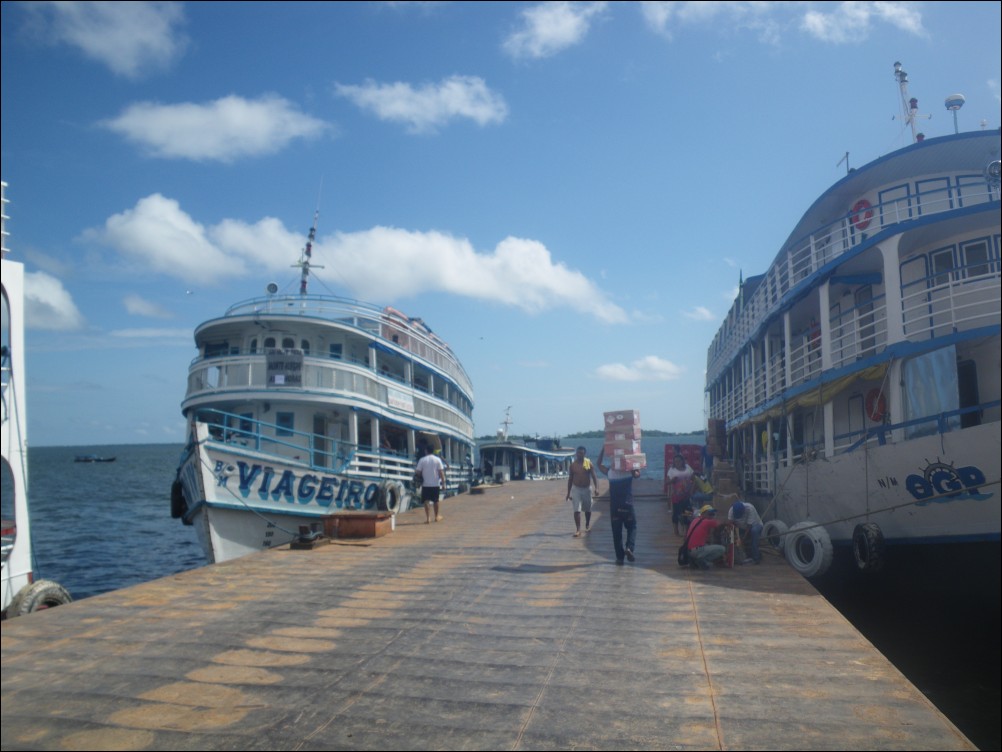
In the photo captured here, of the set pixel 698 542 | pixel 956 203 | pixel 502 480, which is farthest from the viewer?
pixel 502 480

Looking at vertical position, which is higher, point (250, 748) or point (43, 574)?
point (250, 748)

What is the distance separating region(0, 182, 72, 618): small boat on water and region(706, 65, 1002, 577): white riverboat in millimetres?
10637

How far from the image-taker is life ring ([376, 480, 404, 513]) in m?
17.4

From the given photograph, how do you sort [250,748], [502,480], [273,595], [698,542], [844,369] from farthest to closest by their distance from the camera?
[502,480]
[844,369]
[698,542]
[273,595]
[250,748]

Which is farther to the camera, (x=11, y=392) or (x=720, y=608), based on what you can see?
(x=11, y=392)

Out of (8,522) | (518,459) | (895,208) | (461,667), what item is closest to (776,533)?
(895,208)

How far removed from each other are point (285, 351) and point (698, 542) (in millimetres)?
10861

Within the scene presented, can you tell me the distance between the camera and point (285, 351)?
15969 mm

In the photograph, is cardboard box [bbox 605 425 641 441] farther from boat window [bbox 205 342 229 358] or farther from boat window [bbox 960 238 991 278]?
boat window [bbox 205 342 229 358]

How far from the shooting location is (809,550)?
9.33 metres

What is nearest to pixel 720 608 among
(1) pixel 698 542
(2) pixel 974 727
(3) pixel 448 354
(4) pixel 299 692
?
(1) pixel 698 542

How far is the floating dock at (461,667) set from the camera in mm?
4129

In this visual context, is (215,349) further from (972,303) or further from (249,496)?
(972,303)

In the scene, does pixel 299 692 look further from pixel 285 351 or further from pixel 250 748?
pixel 285 351
